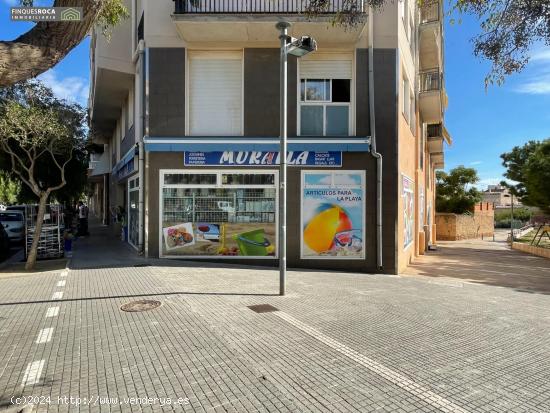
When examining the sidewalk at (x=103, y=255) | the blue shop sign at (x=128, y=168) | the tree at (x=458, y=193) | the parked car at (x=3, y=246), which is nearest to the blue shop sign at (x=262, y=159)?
the blue shop sign at (x=128, y=168)

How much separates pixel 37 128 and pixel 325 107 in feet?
24.4

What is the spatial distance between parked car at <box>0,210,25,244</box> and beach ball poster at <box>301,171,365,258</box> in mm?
13591

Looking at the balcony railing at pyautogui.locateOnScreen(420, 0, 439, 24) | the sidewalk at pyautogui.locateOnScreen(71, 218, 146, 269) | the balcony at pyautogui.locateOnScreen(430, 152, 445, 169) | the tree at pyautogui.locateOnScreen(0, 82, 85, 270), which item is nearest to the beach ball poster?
the sidewalk at pyautogui.locateOnScreen(71, 218, 146, 269)

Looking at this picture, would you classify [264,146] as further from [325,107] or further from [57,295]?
[57,295]

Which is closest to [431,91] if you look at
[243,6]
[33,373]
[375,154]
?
[375,154]

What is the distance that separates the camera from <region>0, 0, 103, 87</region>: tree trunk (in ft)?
14.4

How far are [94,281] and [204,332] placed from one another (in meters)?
4.47

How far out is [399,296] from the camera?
834 centimetres

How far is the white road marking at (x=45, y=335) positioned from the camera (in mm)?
5354

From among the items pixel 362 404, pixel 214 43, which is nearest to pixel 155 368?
pixel 362 404

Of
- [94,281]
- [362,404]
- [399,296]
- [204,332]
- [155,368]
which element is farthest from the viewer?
[94,281]

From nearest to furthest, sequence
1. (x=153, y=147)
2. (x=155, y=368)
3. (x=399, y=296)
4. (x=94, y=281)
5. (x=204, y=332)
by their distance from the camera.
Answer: (x=155, y=368)
(x=204, y=332)
(x=399, y=296)
(x=94, y=281)
(x=153, y=147)

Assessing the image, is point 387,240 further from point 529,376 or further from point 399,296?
point 529,376

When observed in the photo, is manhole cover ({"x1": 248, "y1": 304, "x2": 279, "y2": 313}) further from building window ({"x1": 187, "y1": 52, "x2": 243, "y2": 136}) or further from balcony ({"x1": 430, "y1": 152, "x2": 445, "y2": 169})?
balcony ({"x1": 430, "y1": 152, "x2": 445, "y2": 169})
